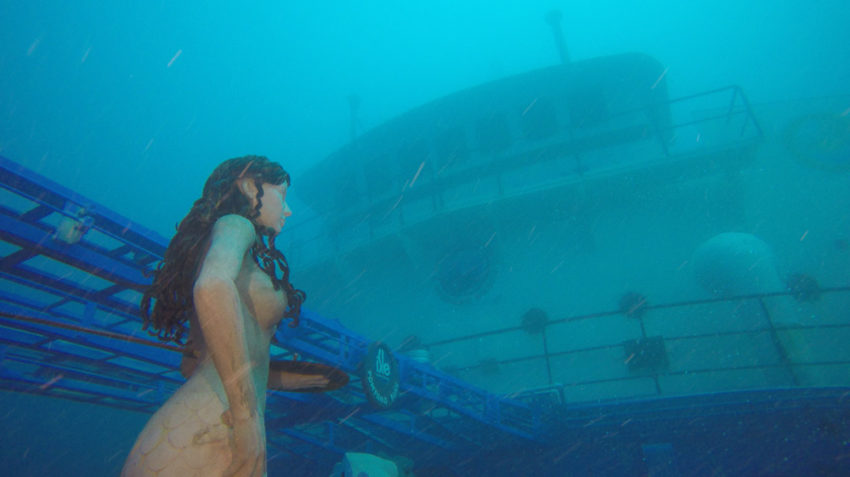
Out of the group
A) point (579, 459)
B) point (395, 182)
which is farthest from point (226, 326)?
point (395, 182)

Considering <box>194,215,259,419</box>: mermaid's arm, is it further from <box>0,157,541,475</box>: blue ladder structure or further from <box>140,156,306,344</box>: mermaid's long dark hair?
<box>0,157,541,475</box>: blue ladder structure

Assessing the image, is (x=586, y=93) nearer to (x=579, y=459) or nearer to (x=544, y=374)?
(x=544, y=374)

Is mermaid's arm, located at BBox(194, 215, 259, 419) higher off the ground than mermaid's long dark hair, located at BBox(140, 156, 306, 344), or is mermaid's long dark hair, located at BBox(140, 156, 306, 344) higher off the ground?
mermaid's long dark hair, located at BBox(140, 156, 306, 344)

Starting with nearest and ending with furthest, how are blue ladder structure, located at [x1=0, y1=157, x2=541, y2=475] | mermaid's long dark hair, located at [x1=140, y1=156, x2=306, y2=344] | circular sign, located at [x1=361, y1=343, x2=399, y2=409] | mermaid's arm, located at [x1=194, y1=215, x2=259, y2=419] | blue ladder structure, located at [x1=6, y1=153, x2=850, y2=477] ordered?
mermaid's arm, located at [x1=194, y1=215, x2=259, y2=419]
mermaid's long dark hair, located at [x1=140, y1=156, x2=306, y2=344]
blue ladder structure, located at [x1=0, y1=157, x2=541, y2=475]
circular sign, located at [x1=361, y1=343, x2=399, y2=409]
blue ladder structure, located at [x1=6, y1=153, x2=850, y2=477]

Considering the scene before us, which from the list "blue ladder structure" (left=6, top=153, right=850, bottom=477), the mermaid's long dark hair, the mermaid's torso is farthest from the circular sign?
the mermaid's torso

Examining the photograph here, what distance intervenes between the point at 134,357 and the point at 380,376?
361 cm

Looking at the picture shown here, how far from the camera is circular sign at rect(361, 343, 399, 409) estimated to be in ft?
18.1

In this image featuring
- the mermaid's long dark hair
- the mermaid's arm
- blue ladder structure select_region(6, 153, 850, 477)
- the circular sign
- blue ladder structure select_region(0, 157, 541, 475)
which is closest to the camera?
the mermaid's arm

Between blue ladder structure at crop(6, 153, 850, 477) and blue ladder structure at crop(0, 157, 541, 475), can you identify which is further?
blue ladder structure at crop(6, 153, 850, 477)

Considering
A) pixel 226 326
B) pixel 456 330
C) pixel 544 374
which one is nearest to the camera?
pixel 226 326

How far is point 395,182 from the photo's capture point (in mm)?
14906

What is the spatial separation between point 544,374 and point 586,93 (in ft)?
30.2

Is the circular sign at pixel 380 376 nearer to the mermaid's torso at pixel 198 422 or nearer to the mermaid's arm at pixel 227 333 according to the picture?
the mermaid's torso at pixel 198 422

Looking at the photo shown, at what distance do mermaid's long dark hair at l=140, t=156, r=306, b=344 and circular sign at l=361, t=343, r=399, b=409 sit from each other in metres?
3.89
